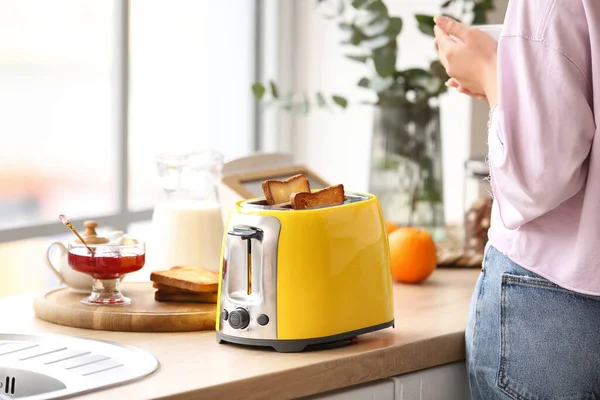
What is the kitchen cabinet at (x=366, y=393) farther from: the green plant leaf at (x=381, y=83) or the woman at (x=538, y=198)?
the green plant leaf at (x=381, y=83)

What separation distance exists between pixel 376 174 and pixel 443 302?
727 millimetres

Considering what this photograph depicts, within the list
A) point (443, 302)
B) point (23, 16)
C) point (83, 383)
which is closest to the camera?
point (83, 383)

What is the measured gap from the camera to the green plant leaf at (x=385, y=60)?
2.38 metres

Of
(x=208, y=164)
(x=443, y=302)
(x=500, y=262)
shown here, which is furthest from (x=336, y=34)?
(x=500, y=262)

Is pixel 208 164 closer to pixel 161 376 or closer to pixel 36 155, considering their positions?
pixel 161 376

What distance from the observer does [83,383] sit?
124 centimetres

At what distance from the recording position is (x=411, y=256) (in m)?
1.88

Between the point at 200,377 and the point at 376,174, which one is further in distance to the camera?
the point at 376,174

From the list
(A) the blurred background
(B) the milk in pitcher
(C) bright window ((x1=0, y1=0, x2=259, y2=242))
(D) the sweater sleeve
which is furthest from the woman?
(C) bright window ((x1=0, y1=0, x2=259, y2=242))

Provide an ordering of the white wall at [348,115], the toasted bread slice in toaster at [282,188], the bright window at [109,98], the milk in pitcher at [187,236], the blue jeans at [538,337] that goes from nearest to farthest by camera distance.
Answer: the blue jeans at [538,337], the toasted bread slice in toaster at [282,188], the milk in pitcher at [187,236], the bright window at [109,98], the white wall at [348,115]

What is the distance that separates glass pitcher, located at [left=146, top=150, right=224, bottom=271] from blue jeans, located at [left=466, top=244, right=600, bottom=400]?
0.62 meters

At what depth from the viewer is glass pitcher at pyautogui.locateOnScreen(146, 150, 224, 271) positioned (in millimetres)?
1819

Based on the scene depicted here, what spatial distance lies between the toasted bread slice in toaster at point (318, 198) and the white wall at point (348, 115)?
5.08 feet

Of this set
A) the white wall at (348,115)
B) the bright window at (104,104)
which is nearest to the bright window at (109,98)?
the bright window at (104,104)
